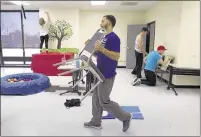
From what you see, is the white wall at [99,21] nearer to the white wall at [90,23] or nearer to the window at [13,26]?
the white wall at [90,23]

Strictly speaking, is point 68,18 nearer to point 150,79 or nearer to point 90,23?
point 90,23

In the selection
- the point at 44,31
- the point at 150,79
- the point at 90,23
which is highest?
the point at 90,23

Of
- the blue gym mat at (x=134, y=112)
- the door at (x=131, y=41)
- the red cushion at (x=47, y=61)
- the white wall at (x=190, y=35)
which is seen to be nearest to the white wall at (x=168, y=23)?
the white wall at (x=190, y=35)

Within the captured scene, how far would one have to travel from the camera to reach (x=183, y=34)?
4.55 m

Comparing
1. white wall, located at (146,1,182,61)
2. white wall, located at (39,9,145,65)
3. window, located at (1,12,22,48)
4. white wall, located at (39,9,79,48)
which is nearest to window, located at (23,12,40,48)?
window, located at (1,12,22,48)

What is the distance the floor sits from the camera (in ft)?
8.32

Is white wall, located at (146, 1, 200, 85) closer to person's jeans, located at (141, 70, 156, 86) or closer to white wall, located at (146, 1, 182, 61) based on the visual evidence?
white wall, located at (146, 1, 182, 61)

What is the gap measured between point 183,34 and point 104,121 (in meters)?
2.95

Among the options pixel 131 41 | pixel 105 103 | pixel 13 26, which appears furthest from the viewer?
pixel 13 26

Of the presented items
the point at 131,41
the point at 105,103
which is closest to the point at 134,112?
the point at 105,103

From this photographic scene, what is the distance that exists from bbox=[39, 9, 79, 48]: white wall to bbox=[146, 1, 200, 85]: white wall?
3.25m

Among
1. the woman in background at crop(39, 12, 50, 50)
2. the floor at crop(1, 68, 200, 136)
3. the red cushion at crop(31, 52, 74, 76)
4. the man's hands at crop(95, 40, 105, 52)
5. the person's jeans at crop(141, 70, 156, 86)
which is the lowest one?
the floor at crop(1, 68, 200, 136)

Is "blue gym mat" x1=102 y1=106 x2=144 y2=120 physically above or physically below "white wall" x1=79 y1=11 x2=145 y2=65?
below

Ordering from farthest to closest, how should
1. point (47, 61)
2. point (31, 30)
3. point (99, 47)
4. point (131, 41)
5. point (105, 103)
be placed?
1. point (31, 30)
2. point (131, 41)
3. point (47, 61)
4. point (105, 103)
5. point (99, 47)
